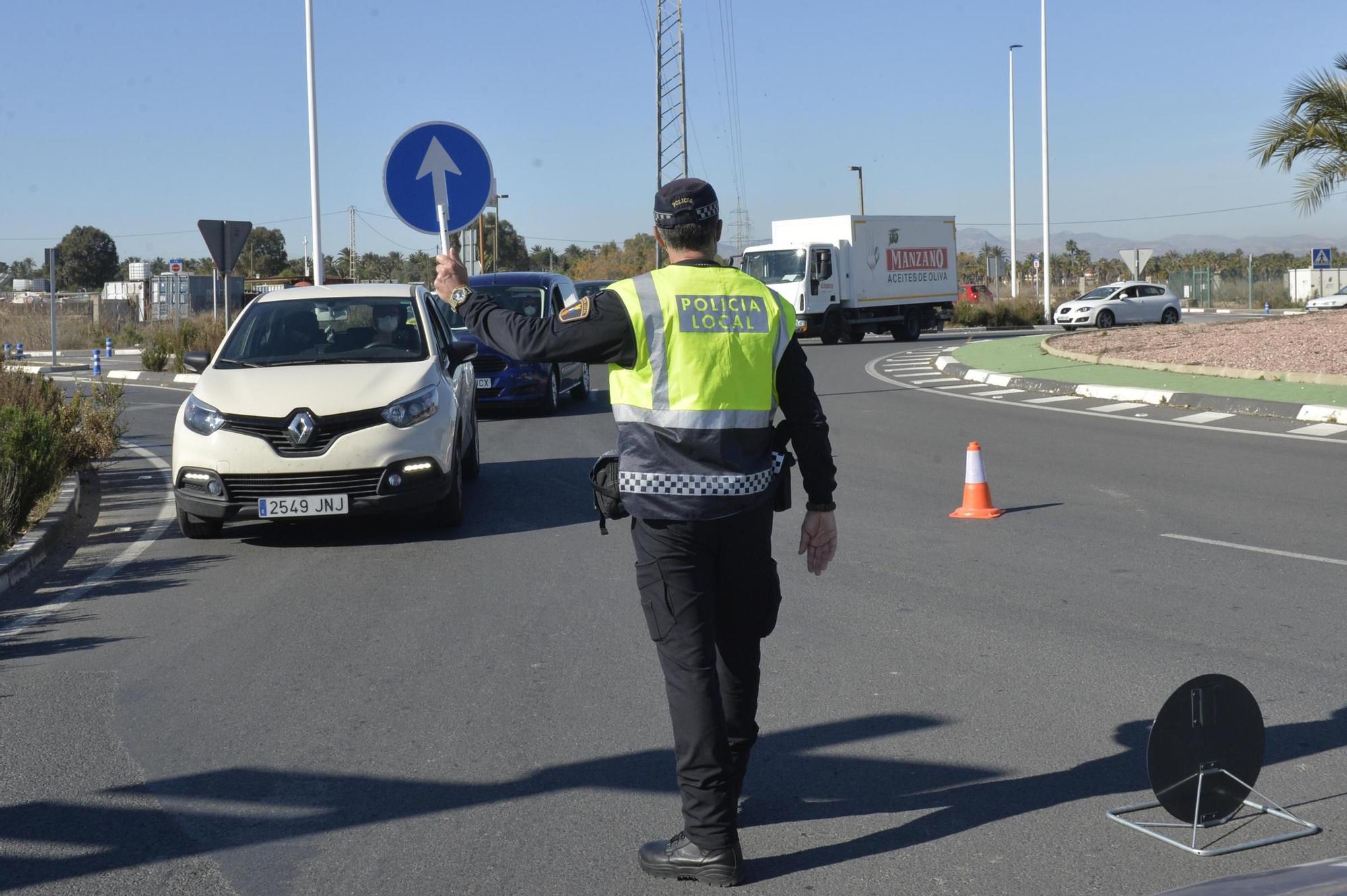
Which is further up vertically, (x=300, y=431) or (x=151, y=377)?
(x=151, y=377)

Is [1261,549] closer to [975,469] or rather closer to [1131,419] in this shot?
[975,469]

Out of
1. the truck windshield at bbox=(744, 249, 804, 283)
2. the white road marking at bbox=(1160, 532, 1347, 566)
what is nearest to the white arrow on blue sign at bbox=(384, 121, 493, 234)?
the white road marking at bbox=(1160, 532, 1347, 566)

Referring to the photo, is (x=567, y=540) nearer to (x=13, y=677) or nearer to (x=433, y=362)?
(x=433, y=362)

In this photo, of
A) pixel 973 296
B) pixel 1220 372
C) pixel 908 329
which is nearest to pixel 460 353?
pixel 1220 372

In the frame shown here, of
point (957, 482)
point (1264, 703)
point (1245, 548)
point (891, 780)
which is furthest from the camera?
point (957, 482)

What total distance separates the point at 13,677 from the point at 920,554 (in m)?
4.99

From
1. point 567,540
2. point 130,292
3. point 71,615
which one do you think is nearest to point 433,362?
point 567,540

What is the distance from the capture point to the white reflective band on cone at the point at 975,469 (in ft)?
30.8

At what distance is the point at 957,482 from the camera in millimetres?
11320

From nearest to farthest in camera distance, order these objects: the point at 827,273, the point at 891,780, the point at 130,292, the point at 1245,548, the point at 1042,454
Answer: the point at 891,780 → the point at 1245,548 → the point at 1042,454 → the point at 827,273 → the point at 130,292

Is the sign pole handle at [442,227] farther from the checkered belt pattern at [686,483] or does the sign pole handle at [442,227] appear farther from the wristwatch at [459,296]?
the checkered belt pattern at [686,483]

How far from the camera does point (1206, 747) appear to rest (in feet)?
12.9

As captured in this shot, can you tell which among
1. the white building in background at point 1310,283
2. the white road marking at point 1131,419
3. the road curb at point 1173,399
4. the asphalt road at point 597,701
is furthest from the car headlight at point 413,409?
the white building in background at point 1310,283

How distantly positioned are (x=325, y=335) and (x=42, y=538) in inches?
92.4
